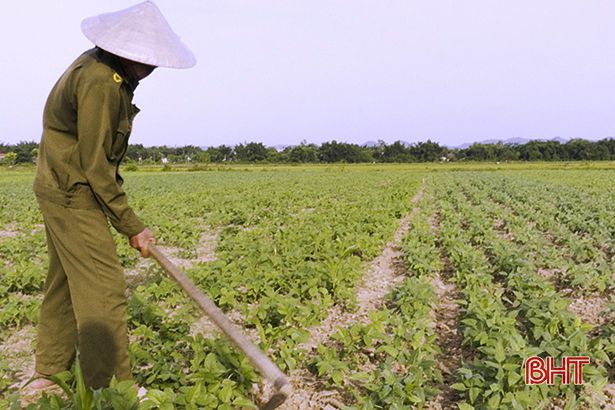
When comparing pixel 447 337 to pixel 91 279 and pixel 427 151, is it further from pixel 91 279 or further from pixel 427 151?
pixel 427 151

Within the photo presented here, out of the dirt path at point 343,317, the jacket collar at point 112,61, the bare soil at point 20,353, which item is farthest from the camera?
the bare soil at point 20,353

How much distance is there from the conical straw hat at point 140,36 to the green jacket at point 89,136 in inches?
3.9

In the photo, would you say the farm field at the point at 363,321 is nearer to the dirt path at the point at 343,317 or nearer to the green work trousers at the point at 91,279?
the dirt path at the point at 343,317

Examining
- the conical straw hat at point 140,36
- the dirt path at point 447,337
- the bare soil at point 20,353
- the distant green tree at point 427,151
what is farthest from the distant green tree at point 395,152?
the conical straw hat at point 140,36

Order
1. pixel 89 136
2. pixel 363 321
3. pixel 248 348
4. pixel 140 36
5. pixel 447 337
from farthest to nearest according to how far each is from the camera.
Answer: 1. pixel 363 321
2. pixel 447 337
3. pixel 140 36
4. pixel 89 136
5. pixel 248 348

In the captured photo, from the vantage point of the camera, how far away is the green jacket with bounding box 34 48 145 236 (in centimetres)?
222

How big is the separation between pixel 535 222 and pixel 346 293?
22.7 feet

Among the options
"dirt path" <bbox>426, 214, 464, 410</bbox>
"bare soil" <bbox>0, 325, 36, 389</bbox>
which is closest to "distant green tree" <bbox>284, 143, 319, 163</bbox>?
"dirt path" <bbox>426, 214, 464, 410</bbox>

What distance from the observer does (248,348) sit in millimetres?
1752

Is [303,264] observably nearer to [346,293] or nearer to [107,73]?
[346,293]

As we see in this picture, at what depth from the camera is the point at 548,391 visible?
271 cm

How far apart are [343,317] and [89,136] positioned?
283 cm

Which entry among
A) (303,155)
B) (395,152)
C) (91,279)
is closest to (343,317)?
(91,279)

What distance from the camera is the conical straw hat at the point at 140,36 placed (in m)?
2.28
